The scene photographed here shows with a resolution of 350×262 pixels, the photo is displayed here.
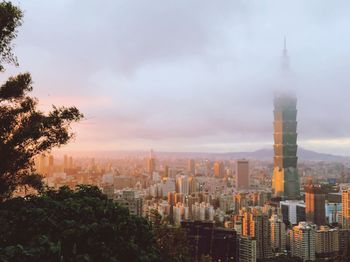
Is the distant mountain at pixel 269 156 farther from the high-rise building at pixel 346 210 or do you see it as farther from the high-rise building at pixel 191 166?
the high-rise building at pixel 346 210

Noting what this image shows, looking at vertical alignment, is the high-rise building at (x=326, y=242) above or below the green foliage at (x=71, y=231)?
below

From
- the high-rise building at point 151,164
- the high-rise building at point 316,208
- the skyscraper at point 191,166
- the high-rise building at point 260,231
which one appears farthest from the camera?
the skyscraper at point 191,166

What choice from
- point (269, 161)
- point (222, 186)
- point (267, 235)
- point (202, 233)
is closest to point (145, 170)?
point (222, 186)

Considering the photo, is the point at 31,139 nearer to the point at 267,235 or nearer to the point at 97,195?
the point at 97,195

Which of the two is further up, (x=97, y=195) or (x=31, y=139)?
(x=31, y=139)

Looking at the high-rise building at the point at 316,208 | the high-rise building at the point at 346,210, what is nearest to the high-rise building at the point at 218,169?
the high-rise building at the point at 316,208

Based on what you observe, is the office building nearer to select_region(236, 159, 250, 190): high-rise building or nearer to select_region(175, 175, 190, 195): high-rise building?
select_region(236, 159, 250, 190): high-rise building
